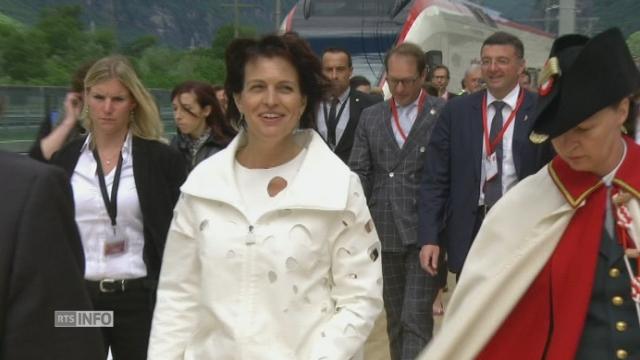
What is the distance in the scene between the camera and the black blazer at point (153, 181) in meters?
5.02

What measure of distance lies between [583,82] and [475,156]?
122 inches

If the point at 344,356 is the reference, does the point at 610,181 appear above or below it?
above

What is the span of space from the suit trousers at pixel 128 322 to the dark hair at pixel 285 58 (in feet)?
5.21

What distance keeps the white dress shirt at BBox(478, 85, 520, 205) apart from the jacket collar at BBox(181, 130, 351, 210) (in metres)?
2.54

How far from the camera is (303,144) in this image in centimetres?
365

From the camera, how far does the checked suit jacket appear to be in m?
6.63

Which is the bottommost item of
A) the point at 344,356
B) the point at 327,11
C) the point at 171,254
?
the point at 344,356

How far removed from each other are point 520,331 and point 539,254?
0.23m

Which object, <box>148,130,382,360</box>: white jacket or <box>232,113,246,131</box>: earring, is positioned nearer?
<box>148,130,382,360</box>: white jacket

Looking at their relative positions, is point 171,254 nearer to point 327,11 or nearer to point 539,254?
point 539,254

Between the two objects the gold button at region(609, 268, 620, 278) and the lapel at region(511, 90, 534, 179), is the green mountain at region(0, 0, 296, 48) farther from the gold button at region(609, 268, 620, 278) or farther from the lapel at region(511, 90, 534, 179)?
the gold button at region(609, 268, 620, 278)

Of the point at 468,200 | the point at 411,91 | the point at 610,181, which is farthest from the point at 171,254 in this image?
the point at 411,91

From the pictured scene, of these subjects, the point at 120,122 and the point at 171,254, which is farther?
the point at 120,122

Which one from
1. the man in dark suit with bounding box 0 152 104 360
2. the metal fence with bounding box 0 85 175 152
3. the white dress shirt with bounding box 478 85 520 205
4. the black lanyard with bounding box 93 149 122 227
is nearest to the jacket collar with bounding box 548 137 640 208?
the man in dark suit with bounding box 0 152 104 360
